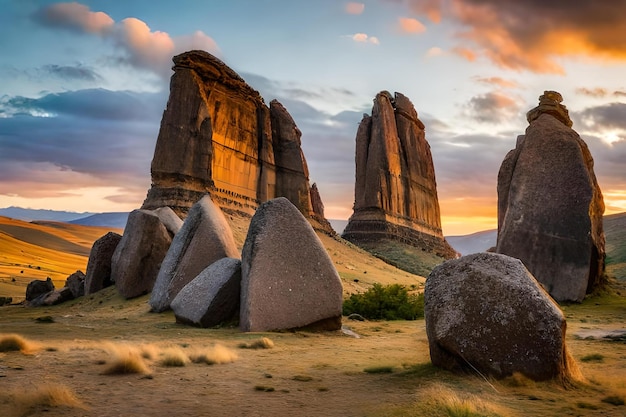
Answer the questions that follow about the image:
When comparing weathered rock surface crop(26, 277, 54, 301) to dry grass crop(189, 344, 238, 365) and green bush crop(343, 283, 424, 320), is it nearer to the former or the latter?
green bush crop(343, 283, 424, 320)

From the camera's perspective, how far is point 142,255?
19375mm

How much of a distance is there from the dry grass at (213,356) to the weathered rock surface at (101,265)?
50.8 feet

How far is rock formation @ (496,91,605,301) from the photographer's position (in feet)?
62.1

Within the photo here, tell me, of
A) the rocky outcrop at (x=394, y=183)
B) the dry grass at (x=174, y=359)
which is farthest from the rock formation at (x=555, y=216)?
the rocky outcrop at (x=394, y=183)

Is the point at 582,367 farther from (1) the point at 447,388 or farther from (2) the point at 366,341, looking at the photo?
(2) the point at 366,341

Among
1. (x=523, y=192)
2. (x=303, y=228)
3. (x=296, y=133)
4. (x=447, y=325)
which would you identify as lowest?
(x=447, y=325)

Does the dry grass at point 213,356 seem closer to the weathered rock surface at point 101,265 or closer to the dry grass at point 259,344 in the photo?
the dry grass at point 259,344

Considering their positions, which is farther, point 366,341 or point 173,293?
point 173,293

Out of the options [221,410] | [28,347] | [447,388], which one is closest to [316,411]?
[221,410]

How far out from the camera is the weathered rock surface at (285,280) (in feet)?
37.9

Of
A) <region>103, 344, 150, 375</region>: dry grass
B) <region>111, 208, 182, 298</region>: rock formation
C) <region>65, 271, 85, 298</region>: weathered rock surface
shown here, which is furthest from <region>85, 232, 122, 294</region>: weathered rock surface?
<region>103, 344, 150, 375</region>: dry grass

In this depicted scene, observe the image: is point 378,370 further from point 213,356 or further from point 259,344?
point 259,344

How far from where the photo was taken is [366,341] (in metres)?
11.0

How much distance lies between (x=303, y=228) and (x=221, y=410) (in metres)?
7.58
